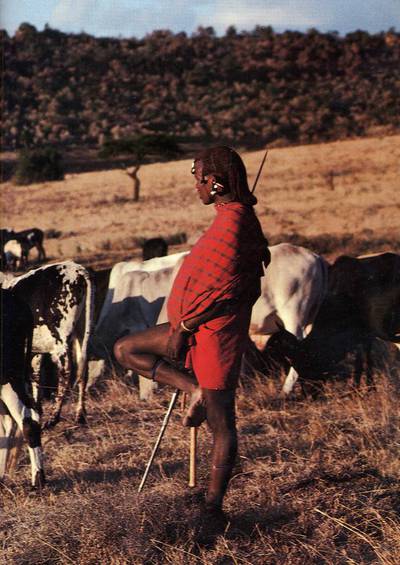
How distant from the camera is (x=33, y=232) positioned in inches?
870

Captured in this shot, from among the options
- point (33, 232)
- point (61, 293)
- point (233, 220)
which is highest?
point (233, 220)

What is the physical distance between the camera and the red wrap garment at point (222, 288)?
4.33 m

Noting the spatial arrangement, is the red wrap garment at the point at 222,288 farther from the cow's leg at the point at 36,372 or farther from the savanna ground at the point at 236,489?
the cow's leg at the point at 36,372

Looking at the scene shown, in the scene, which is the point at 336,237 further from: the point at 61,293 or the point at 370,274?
the point at 61,293

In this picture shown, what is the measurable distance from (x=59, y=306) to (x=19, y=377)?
107cm

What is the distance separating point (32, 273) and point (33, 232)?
623 inches

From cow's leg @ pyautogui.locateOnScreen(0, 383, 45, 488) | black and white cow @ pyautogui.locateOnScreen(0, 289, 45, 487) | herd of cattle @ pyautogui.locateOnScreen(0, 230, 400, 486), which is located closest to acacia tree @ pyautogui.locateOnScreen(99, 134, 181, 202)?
herd of cattle @ pyautogui.locateOnScreen(0, 230, 400, 486)

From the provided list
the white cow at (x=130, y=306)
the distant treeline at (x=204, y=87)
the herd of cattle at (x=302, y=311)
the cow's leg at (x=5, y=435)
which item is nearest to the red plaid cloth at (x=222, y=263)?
the cow's leg at (x=5, y=435)

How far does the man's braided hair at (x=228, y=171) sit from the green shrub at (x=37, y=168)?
40424mm

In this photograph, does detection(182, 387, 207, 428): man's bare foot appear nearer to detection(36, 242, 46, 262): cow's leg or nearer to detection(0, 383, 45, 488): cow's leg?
detection(0, 383, 45, 488): cow's leg

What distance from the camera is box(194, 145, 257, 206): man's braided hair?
442 cm

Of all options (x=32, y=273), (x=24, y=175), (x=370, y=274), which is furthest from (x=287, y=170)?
(x=32, y=273)

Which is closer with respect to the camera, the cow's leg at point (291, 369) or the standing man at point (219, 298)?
the standing man at point (219, 298)

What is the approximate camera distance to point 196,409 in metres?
4.59
